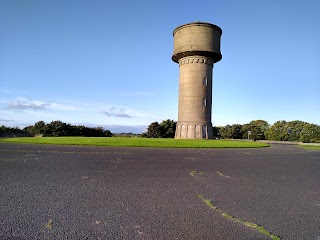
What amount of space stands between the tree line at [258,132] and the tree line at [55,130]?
11.5m

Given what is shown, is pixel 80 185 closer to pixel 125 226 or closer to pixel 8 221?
pixel 8 221

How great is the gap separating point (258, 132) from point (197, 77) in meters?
35.2

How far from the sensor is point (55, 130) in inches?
1890

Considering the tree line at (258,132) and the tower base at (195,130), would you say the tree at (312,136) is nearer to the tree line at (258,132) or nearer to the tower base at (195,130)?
the tree line at (258,132)

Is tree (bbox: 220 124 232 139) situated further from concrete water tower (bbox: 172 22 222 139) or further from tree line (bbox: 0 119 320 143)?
concrete water tower (bbox: 172 22 222 139)

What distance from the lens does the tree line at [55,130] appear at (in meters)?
47.6

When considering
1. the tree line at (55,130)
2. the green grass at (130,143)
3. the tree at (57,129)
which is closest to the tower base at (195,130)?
the green grass at (130,143)

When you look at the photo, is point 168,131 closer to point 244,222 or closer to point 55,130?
point 55,130

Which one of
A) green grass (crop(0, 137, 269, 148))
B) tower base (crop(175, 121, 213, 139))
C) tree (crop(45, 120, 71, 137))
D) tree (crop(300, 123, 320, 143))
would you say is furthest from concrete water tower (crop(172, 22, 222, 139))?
tree (crop(300, 123, 320, 143))

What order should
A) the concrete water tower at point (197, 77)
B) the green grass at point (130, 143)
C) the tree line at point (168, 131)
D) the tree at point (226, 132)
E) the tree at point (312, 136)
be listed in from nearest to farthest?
the green grass at point (130, 143)
the concrete water tower at point (197, 77)
the tree line at point (168, 131)
the tree at point (312, 136)
the tree at point (226, 132)

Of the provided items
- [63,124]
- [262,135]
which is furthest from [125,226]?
[262,135]

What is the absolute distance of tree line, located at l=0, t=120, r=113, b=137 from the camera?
47594mm

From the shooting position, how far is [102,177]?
280 inches

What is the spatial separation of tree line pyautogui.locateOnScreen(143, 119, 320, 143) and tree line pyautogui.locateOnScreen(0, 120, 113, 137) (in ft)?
37.7
